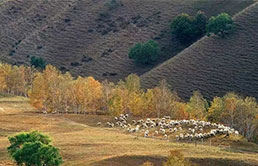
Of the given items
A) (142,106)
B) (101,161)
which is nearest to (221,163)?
(101,161)

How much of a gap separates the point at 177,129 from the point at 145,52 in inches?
3118

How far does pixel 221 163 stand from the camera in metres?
61.8

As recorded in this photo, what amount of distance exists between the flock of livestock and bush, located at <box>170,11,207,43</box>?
8023 cm

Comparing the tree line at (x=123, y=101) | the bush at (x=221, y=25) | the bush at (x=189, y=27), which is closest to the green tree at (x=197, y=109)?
the tree line at (x=123, y=101)

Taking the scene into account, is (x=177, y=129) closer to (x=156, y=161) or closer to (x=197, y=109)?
(x=197, y=109)

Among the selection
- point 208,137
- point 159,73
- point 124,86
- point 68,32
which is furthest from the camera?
point 68,32

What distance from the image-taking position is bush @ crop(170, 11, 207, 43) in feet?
566

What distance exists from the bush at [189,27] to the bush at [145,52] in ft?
33.7

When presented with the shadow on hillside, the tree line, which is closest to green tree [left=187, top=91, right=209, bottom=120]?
the tree line

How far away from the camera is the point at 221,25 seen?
154625 mm

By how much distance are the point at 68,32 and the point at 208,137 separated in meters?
122

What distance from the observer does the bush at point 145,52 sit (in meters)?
164

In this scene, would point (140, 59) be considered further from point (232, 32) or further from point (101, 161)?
point (101, 161)

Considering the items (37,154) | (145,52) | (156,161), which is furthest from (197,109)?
(145,52)
